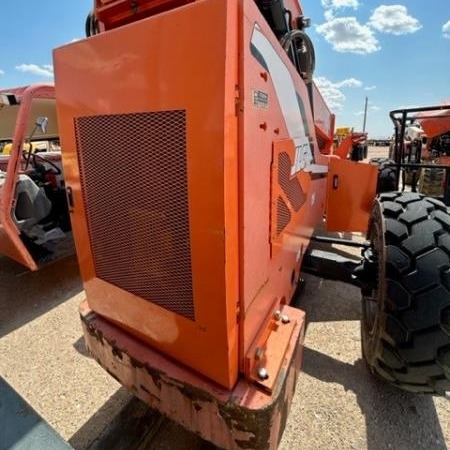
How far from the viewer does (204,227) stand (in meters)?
1.04

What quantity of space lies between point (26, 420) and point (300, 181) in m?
1.73

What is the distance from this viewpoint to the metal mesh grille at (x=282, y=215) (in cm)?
150

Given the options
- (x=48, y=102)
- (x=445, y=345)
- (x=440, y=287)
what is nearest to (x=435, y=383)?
(x=445, y=345)

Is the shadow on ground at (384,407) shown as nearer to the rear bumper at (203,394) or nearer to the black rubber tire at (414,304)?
the black rubber tire at (414,304)

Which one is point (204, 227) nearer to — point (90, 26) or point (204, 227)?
point (204, 227)

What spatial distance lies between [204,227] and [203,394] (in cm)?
65

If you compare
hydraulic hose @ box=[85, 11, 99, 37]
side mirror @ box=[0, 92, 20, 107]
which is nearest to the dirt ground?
side mirror @ box=[0, 92, 20, 107]

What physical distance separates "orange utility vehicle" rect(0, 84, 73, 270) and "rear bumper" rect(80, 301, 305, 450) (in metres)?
2.09

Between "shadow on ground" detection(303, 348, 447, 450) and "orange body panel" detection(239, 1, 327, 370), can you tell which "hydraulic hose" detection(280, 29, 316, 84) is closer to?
"orange body panel" detection(239, 1, 327, 370)

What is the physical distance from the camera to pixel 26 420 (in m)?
1.07

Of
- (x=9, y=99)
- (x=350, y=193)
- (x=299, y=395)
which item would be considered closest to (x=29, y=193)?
(x=9, y=99)

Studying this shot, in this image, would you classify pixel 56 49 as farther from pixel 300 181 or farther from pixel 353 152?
pixel 353 152

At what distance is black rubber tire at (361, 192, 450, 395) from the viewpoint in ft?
5.05

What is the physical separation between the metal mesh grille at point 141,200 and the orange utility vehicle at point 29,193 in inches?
80.2
